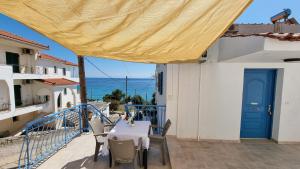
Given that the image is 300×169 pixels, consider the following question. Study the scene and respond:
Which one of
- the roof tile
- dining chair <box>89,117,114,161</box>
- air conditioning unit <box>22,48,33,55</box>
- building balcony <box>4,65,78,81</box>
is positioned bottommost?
dining chair <box>89,117,114,161</box>

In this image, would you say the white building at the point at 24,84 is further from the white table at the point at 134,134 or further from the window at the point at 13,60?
the white table at the point at 134,134

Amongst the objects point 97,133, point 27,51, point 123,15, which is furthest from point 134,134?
point 27,51

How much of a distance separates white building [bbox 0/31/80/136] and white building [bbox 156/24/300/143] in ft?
40.4

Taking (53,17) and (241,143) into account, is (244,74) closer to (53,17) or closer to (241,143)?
(241,143)

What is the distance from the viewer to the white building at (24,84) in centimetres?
1038

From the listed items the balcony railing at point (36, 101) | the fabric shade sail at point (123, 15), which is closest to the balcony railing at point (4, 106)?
the balcony railing at point (36, 101)

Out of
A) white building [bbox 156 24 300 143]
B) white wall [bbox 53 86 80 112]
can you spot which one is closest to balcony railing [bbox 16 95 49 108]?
white wall [bbox 53 86 80 112]

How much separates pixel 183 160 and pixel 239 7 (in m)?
3.25

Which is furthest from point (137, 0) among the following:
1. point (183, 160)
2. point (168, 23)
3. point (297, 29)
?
point (297, 29)

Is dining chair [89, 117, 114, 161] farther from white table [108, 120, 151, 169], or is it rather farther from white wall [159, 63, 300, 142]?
white wall [159, 63, 300, 142]

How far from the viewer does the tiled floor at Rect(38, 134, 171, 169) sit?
10.4 ft

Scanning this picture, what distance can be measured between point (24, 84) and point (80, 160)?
13.9 m

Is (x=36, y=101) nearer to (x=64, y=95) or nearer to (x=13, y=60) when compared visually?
(x=64, y=95)

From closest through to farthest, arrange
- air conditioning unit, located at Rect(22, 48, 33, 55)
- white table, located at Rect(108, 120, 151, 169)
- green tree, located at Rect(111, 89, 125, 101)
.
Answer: white table, located at Rect(108, 120, 151, 169) < air conditioning unit, located at Rect(22, 48, 33, 55) < green tree, located at Rect(111, 89, 125, 101)
